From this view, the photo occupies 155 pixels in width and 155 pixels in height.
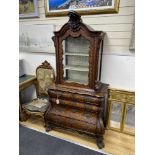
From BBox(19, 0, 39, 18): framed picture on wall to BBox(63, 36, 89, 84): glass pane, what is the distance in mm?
807

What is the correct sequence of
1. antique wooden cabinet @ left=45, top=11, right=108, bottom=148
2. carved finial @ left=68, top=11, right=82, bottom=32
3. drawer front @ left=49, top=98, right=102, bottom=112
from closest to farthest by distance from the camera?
1. carved finial @ left=68, top=11, right=82, bottom=32
2. antique wooden cabinet @ left=45, top=11, right=108, bottom=148
3. drawer front @ left=49, top=98, right=102, bottom=112

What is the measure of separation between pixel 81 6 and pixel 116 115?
1.53 m

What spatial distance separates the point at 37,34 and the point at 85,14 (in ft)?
2.67

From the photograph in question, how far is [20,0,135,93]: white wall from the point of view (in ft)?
5.87

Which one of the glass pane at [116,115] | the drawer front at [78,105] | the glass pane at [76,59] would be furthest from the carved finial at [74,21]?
the glass pane at [116,115]

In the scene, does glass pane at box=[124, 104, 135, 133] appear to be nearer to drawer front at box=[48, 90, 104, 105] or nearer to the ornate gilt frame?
the ornate gilt frame

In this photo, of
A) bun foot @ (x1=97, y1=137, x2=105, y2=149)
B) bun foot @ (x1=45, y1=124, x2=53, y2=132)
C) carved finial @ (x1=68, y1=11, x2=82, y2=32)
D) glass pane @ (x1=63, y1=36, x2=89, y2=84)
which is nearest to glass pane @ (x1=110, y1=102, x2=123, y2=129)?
bun foot @ (x1=97, y1=137, x2=105, y2=149)

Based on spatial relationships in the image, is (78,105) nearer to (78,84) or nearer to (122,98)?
(78,84)

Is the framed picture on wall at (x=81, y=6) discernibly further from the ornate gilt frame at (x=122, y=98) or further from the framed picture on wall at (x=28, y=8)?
the ornate gilt frame at (x=122, y=98)

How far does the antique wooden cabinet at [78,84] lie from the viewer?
1674mm

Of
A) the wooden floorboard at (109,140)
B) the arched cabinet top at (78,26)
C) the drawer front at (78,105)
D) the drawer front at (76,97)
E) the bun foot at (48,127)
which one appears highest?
the arched cabinet top at (78,26)

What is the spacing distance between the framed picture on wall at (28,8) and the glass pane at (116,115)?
1730 mm
